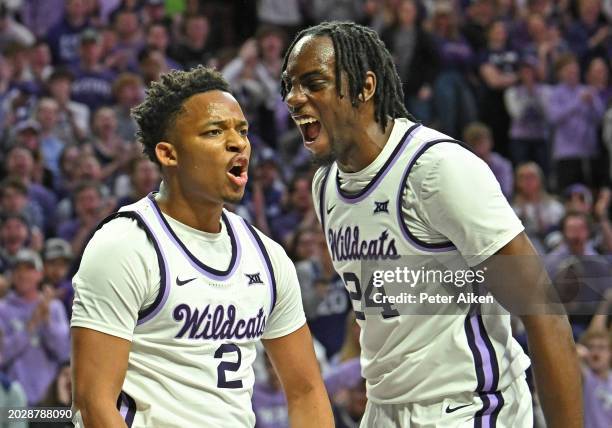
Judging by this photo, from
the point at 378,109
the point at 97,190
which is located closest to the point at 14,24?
the point at 97,190

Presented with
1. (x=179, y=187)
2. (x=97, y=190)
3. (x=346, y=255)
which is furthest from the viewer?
(x=97, y=190)

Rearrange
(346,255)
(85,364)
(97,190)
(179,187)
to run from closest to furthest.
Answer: (85,364) < (179,187) < (346,255) < (97,190)

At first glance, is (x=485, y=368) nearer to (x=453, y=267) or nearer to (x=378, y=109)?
(x=453, y=267)

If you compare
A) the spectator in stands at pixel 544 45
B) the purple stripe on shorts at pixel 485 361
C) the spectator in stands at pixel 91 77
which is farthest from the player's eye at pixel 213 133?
the spectator in stands at pixel 544 45

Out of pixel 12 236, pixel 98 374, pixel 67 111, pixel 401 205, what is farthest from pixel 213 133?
pixel 67 111

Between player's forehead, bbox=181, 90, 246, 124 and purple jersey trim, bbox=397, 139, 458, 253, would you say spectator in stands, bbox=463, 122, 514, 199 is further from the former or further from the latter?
player's forehead, bbox=181, 90, 246, 124

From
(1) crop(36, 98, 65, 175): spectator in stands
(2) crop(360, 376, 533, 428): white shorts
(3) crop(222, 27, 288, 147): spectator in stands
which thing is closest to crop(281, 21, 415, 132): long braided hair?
(2) crop(360, 376, 533, 428): white shorts

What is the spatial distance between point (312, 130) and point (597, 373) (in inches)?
146

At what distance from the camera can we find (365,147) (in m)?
3.43

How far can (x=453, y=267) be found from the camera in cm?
327

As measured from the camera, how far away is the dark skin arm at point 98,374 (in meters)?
2.78

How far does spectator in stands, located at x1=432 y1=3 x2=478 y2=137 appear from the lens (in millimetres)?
9930

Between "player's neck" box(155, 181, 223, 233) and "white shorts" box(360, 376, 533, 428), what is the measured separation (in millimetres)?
817

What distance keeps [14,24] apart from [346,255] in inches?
278
